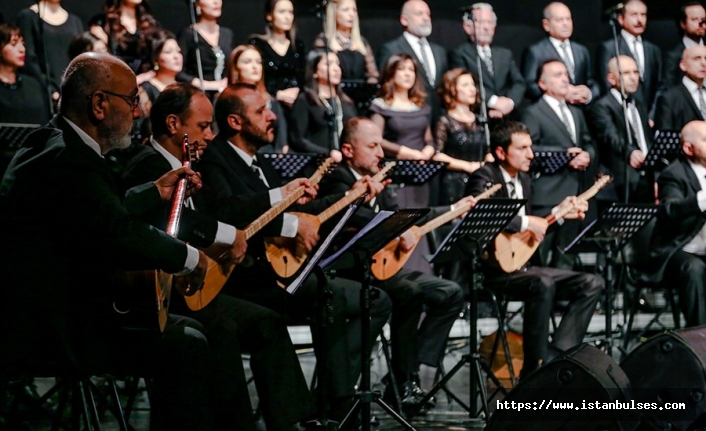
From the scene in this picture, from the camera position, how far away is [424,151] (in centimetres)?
807

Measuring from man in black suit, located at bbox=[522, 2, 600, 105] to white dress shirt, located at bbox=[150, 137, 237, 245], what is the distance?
529 cm

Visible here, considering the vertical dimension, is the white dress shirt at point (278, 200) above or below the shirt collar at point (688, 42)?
below

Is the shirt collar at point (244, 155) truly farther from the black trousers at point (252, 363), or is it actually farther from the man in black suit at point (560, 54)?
the man in black suit at point (560, 54)

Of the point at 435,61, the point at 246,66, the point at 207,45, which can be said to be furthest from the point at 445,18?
the point at 246,66

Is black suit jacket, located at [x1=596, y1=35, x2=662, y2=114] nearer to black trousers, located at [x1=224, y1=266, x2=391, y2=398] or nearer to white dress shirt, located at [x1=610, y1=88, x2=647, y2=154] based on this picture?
white dress shirt, located at [x1=610, y1=88, x2=647, y2=154]

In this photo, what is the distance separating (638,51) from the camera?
9.85 meters

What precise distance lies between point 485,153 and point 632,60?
80.9 inches

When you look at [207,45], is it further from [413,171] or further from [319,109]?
[413,171]

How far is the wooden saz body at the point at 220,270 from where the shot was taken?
4637 millimetres

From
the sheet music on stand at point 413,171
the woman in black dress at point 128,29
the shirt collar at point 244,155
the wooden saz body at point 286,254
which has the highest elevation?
the woman in black dress at point 128,29

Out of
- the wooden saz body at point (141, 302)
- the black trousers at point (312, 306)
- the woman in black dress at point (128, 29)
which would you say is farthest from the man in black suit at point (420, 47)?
the wooden saz body at point (141, 302)

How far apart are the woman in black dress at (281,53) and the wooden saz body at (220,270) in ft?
10.3

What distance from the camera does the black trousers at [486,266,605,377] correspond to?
21.1ft

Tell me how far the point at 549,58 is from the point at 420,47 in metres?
1.30
